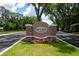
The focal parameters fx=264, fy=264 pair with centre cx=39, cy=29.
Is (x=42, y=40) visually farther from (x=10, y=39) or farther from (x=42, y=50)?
(x=10, y=39)

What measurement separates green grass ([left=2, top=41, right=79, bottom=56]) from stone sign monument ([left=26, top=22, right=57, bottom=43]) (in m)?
0.44

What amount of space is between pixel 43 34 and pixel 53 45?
0.91m

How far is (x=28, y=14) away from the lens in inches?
555

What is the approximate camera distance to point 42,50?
1341cm

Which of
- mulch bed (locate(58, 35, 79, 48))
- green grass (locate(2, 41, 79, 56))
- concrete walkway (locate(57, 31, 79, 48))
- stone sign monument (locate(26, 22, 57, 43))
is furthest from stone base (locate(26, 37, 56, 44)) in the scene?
mulch bed (locate(58, 35, 79, 48))

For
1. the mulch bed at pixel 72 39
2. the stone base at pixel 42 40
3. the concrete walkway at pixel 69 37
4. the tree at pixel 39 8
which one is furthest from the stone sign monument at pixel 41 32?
the mulch bed at pixel 72 39

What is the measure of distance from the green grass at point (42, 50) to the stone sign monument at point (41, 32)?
44 cm

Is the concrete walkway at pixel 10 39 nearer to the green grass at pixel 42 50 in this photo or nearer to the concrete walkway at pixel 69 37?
the green grass at pixel 42 50

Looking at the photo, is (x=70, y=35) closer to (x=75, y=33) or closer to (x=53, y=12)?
(x=75, y=33)

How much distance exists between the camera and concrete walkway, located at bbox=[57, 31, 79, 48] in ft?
47.7

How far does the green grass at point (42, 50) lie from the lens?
42.7ft

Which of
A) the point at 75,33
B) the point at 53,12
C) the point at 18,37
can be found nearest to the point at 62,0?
the point at 53,12

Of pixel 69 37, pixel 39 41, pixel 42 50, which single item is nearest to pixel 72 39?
pixel 69 37

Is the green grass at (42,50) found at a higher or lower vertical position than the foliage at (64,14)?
lower
